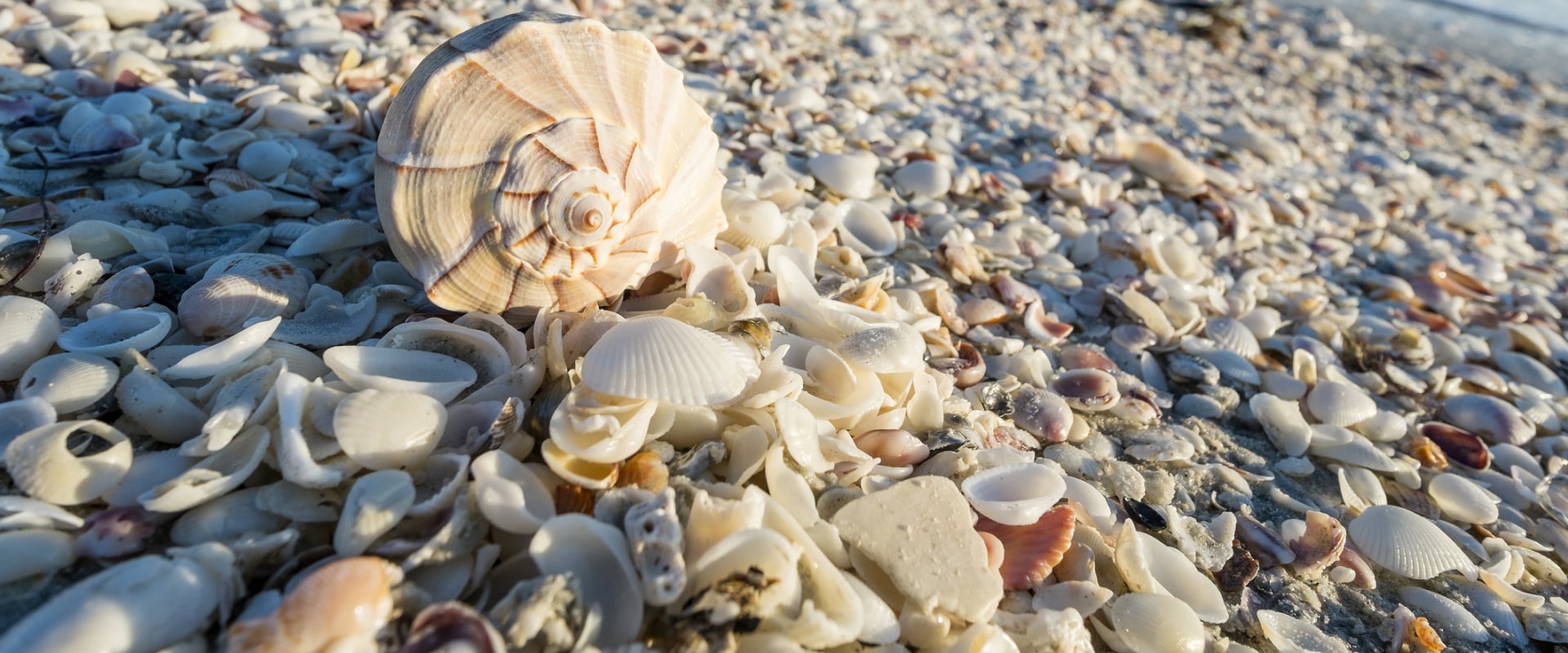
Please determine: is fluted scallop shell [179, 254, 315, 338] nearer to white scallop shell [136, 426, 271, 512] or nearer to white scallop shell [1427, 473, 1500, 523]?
white scallop shell [136, 426, 271, 512]

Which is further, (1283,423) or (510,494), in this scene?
(1283,423)

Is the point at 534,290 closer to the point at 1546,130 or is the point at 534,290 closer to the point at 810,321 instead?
the point at 810,321

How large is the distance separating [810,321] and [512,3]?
12.3 feet

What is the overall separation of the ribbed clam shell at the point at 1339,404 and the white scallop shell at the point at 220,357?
344 centimetres

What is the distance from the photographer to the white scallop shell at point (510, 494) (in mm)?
1624

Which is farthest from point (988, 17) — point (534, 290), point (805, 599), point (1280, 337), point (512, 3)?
point (805, 599)

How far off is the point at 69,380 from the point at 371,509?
0.85m

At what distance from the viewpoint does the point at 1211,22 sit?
8859 mm

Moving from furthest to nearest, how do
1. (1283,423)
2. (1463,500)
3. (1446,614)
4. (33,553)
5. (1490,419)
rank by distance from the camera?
1. (1490,419)
2. (1283,423)
3. (1463,500)
4. (1446,614)
5. (33,553)

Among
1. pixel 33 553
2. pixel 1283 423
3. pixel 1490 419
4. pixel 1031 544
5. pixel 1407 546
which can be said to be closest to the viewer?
pixel 33 553

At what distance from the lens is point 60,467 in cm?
158

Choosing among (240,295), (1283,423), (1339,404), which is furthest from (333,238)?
(1339,404)

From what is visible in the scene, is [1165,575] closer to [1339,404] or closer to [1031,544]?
[1031,544]

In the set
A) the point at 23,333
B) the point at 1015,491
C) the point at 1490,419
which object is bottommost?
the point at 1490,419
